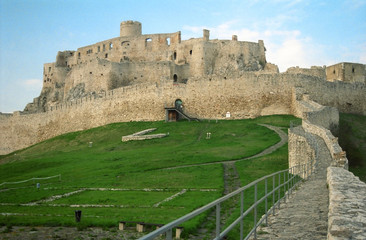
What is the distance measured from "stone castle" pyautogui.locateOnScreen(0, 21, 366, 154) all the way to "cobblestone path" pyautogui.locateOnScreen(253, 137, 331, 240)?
20.5m

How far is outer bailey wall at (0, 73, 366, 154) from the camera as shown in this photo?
4859 centimetres

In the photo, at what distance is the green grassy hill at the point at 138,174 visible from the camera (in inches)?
680

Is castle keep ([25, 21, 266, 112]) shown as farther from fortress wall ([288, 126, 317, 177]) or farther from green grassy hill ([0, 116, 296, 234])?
fortress wall ([288, 126, 317, 177])

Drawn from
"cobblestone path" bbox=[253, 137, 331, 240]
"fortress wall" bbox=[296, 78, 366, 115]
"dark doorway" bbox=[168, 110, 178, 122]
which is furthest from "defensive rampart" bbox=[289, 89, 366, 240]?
"dark doorway" bbox=[168, 110, 178, 122]

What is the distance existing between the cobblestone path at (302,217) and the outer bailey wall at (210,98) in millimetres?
32993

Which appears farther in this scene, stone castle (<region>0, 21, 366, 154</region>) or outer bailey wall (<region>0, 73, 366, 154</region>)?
stone castle (<region>0, 21, 366, 154</region>)

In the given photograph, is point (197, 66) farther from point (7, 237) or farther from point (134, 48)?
point (7, 237)

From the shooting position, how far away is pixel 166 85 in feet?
174

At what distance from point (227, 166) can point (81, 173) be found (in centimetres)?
1041

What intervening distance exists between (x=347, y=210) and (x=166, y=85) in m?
46.2

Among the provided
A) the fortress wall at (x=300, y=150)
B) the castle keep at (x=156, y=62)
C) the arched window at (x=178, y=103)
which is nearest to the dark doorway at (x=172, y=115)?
the arched window at (x=178, y=103)

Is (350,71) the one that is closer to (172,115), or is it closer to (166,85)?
(166,85)

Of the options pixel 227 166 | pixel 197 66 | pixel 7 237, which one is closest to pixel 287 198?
pixel 7 237

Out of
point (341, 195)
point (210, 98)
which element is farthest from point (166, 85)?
point (341, 195)
